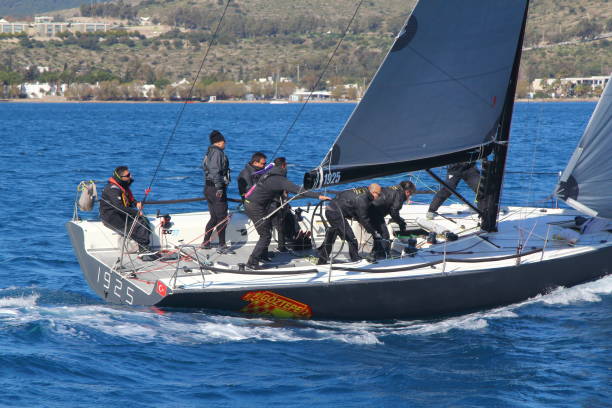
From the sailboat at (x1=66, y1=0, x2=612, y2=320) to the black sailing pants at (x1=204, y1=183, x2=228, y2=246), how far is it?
37 cm

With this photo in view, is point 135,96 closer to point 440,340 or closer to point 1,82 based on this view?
point 1,82

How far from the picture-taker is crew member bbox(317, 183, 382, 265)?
12383mm

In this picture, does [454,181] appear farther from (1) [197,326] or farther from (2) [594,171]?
(1) [197,326]

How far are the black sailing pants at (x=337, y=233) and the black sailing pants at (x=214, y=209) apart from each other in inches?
63.7

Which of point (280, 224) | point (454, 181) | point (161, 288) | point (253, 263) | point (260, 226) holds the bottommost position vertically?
point (161, 288)

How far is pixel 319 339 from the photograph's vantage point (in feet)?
36.8

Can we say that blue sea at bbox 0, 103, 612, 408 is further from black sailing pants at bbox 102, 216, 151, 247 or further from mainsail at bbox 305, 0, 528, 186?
mainsail at bbox 305, 0, 528, 186

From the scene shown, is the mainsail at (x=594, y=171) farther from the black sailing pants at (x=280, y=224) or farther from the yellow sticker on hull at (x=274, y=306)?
the yellow sticker on hull at (x=274, y=306)

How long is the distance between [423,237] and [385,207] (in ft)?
4.64

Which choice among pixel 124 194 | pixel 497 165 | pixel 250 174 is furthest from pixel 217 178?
pixel 497 165

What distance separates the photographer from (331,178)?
37.6 ft

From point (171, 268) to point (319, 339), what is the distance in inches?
106

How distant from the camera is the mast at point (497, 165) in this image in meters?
13.0

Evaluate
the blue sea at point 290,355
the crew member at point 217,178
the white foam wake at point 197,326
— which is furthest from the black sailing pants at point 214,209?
the blue sea at point 290,355
